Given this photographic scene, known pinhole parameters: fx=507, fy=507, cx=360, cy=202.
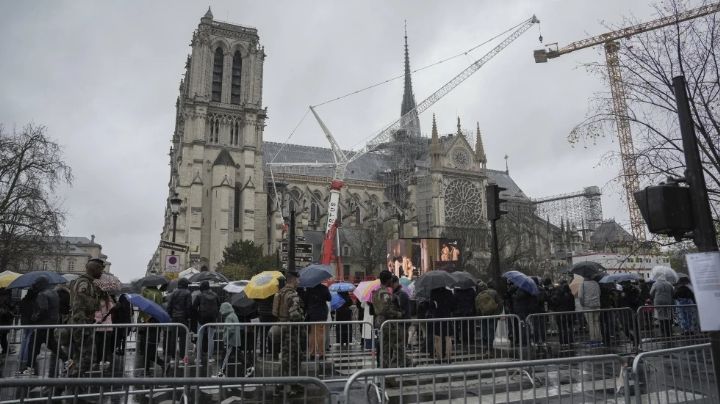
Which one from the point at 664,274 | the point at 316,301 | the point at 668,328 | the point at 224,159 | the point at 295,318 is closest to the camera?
the point at 295,318

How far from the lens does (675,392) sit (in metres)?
5.09

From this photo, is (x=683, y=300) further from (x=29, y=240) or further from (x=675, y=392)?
(x=29, y=240)

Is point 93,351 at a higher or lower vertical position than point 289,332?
lower

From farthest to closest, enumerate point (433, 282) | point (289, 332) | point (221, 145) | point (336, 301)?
point (221, 145)
point (336, 301)
point (433, 282)
point (289, 332)

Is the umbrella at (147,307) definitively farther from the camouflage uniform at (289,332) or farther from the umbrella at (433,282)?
the umbrella at (433,282)

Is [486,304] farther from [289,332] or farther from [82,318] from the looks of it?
[82,318]

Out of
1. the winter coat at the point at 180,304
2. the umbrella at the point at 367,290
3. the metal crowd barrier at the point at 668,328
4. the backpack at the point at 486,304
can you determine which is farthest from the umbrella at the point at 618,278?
the winter coat at the point at 180,304

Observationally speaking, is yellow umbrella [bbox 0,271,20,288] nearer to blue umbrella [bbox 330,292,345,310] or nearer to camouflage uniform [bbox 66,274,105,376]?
camouflage uniform [bbox 66,274,105,376]

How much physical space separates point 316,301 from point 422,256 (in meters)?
26.5

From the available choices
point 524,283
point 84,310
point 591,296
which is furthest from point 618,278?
point 84,310

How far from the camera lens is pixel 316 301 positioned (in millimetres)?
9062

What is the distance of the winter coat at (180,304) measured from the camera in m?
10.3

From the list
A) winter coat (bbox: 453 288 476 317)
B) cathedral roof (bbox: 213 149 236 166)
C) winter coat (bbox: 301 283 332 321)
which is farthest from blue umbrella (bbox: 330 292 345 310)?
cathedral roof (bbox: 213 149 236 166)

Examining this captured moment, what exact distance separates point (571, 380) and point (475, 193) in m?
62.8
